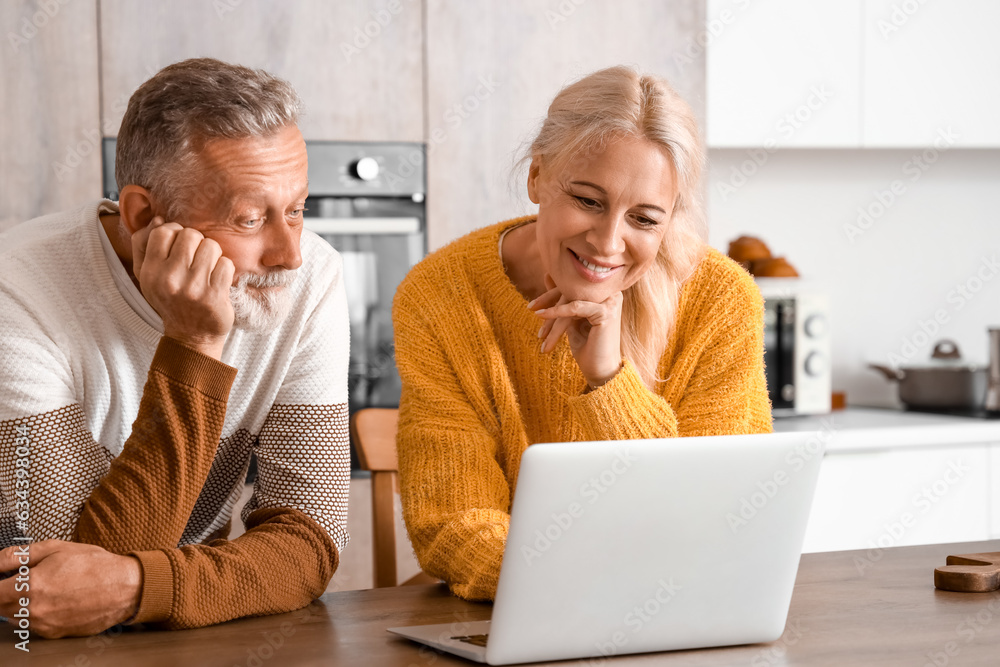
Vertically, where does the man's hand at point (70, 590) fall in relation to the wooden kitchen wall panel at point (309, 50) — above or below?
below

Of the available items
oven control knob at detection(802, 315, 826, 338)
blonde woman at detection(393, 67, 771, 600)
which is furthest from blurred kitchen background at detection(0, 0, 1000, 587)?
blonde woman at detection(393, 67, 771, 600)

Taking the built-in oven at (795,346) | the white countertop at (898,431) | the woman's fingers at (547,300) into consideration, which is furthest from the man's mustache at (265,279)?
the built-in oven at (795,346)

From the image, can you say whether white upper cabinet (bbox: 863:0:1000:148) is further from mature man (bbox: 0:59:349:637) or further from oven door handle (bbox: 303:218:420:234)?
mature man (bbox: 0:59:349:637)

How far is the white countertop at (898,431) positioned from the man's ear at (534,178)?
1.39 meters

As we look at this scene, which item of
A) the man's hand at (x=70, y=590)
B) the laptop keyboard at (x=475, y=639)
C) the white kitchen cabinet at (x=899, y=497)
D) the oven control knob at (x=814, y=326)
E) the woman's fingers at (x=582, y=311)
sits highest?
the woman's fingers at (x=582, y=311)

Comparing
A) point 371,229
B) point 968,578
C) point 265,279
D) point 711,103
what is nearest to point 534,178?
point 265,279

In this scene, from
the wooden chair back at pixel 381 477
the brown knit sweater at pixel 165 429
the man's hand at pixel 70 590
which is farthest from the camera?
the wooden chair back at pixel 381 477

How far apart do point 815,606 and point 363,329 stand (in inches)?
64.2

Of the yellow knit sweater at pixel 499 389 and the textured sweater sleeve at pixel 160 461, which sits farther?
the yellow knit sweater at pixel 499 389

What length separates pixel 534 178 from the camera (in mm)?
1521

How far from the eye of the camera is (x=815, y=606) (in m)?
1.14

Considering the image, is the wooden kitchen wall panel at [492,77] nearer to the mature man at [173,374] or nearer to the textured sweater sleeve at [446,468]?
the textured sweater sleeve at [446,468]

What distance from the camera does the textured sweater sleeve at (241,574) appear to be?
3.43 feet

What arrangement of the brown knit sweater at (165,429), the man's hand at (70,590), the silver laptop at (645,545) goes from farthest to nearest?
1. the brown knit sweater at (165,429)
2. the man's hand at (70,590)
3. the silver laptop at (645,545)
